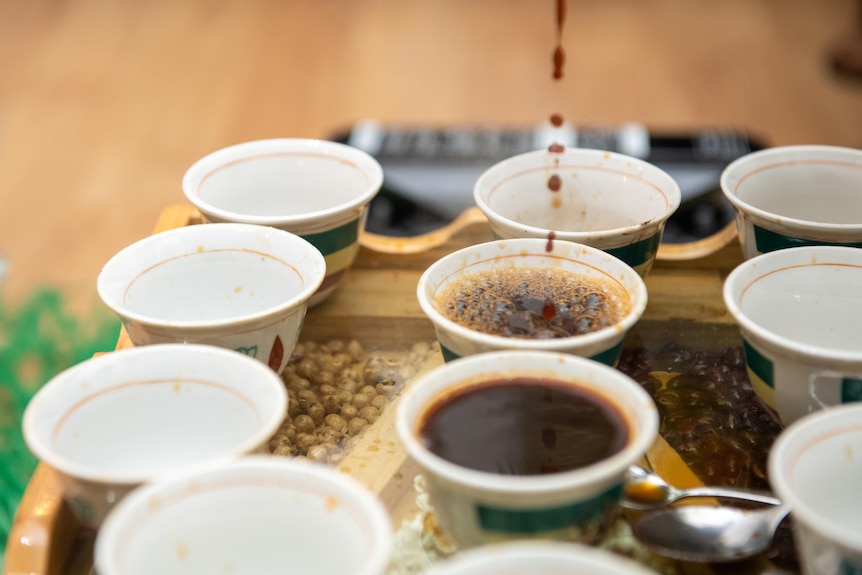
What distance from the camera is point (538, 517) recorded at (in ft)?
2.96

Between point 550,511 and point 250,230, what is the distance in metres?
0.70

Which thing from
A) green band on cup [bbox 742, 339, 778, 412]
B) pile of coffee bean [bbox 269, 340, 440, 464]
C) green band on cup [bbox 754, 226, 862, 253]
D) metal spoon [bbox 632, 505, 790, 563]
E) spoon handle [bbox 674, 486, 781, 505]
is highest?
green band on cup [bbox 754, 226, 862, 253]

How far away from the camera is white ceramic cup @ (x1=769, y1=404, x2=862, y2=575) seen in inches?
34.7

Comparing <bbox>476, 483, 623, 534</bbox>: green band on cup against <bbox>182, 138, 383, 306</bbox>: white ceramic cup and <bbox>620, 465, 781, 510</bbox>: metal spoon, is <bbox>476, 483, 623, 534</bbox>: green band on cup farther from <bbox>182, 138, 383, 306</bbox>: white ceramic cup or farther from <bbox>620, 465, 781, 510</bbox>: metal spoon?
<bbox>182, 138, 383, 306</bbox>: white ceramic cup

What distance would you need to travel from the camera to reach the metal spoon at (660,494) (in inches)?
44.2

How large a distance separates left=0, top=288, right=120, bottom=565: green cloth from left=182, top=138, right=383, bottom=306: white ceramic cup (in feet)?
1.55

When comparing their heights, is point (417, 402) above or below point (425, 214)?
above

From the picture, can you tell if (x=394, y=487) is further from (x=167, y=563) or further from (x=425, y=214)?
(x=425, y=214)

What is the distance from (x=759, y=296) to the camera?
125 centimetres

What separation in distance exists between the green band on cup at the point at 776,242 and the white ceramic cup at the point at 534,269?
272mm

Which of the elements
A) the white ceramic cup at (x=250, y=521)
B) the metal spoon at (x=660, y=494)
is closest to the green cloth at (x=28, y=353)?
the white ceramic cup at (x=250, y=521)

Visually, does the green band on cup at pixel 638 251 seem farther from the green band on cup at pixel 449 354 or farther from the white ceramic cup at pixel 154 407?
the white ceramic cup at pixel 154 407

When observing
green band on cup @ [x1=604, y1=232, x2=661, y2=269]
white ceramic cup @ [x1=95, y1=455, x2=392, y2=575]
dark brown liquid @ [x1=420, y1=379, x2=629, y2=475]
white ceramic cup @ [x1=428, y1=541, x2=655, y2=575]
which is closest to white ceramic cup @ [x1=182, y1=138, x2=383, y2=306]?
green band on cup @ [x1=604, y1=232, x2=661, y2=269]

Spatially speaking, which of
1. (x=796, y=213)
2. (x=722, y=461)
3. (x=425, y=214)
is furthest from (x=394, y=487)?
(x=425, y=214)
